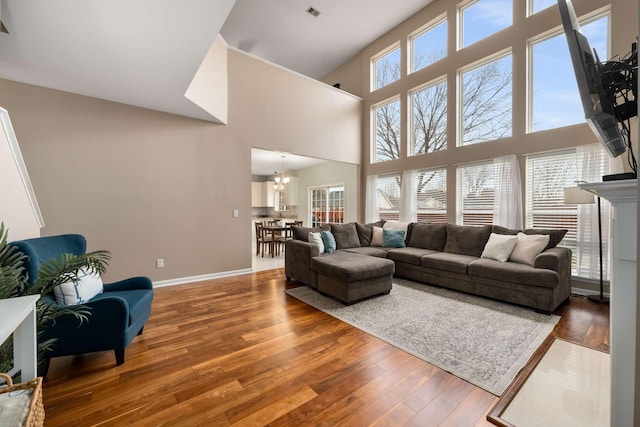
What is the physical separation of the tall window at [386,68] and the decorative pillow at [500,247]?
14.1ft

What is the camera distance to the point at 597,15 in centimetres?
353

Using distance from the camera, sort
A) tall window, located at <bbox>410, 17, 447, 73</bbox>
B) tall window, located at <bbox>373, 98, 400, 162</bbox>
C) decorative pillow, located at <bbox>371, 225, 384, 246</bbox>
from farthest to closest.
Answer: tall window, located at <bbox>373, 98, 400, 162</bbox> → tall window, located at <bbox>410, 17, 447, 73</bbox> → decorative pillow, located at <bbox>371, 225, 384, 246</bbox>

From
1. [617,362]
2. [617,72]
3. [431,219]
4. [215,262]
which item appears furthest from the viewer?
[431,219]

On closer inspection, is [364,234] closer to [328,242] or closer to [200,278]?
[328,242]

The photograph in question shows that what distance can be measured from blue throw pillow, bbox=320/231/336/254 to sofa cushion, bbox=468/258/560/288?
6.70 feet

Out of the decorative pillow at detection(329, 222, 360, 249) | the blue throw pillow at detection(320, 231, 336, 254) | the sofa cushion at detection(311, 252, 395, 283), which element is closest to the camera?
the sofa cushion at detection(311, 252, 395, 283)

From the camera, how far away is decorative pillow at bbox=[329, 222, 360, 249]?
4781 millimetres

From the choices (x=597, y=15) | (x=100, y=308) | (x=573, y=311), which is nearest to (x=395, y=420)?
(x=100, y=308)

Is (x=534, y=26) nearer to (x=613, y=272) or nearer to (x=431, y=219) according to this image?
(x=431, y=219)

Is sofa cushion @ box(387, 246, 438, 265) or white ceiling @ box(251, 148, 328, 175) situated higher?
white ceiling @ box(251, 148, 328, 175)

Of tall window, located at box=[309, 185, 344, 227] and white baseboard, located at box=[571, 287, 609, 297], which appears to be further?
tall window, located at box=[309, 185, 344, 227]

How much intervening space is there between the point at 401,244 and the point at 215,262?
11.0ft

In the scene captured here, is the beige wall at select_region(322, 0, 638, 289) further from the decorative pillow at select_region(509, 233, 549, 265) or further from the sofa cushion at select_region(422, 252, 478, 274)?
the sofa cushion at select_region(422, 252, 478, 274)

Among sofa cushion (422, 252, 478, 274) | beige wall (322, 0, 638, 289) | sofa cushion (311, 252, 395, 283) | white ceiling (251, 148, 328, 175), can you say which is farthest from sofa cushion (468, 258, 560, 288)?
white ceiling (251, 148, 328, 175)
